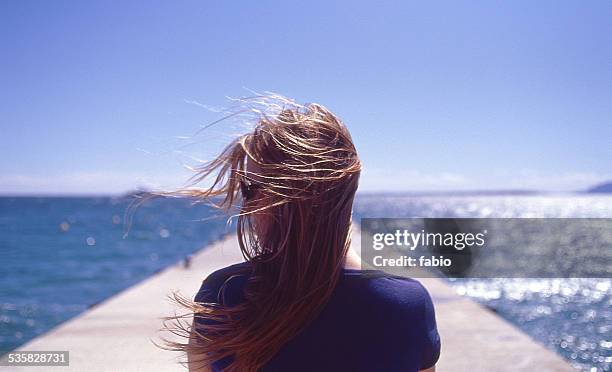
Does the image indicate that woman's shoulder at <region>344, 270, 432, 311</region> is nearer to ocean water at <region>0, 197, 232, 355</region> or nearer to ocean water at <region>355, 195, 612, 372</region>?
ocean water at <region>0, 197, 232, 355</region>

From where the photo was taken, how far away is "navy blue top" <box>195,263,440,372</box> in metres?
1.35

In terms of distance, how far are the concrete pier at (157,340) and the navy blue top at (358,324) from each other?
1.92 m

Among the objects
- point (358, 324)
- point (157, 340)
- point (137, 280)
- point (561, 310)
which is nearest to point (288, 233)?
point (358, 324)

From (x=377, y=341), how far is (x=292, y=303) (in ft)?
0.63

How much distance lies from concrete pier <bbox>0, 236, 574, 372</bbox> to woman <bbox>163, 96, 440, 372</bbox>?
1.90m

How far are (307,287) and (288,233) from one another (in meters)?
0.12

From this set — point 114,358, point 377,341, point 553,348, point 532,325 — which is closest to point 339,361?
point 377,341

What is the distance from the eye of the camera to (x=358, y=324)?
1.35 m

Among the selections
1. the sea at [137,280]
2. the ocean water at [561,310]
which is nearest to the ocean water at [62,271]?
the sea at [137,280]

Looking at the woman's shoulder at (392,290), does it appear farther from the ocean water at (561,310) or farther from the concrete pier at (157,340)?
the ocean water at (561,310)

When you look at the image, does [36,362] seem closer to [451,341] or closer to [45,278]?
[451,341]

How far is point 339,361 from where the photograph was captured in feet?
4.48

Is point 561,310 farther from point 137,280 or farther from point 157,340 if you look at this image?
point 137,280

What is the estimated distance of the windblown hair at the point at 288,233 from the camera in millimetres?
1355
